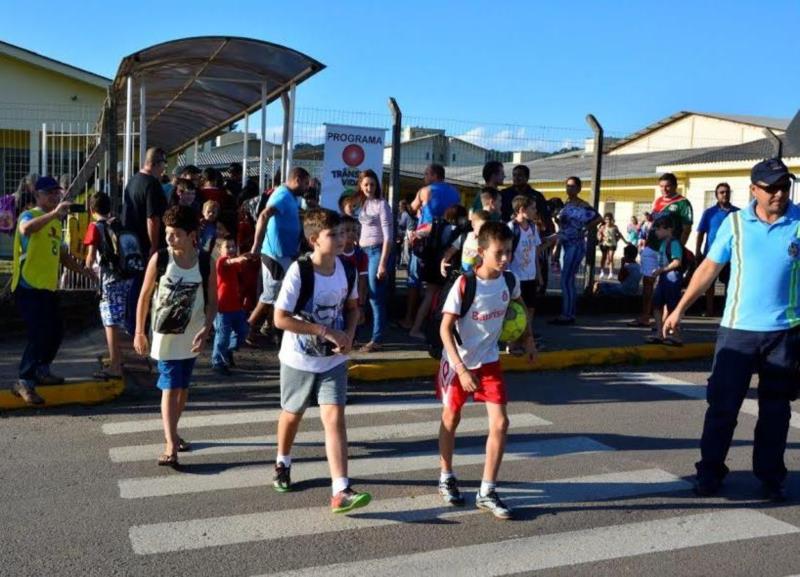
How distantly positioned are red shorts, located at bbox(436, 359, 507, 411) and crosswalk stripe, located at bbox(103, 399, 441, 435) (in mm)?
2262

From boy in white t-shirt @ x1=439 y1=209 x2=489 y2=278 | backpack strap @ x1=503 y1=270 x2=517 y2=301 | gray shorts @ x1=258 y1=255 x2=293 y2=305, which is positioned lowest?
gray shorts @ x1=258 y1=255 x2=293 y2=305

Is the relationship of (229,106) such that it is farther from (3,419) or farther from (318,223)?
(318,223)

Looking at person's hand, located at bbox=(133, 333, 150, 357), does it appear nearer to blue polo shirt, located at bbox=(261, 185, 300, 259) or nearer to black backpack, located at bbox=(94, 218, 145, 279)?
black backpack, located at bbox=(94, 218, 145, 279)

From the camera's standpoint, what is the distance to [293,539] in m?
4.55

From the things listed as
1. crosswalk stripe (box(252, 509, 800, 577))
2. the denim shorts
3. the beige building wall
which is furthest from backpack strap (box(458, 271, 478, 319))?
the beige building wall

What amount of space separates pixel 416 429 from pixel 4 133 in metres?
12.8

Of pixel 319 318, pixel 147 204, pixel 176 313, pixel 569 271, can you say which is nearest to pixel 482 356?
pixel 319 318

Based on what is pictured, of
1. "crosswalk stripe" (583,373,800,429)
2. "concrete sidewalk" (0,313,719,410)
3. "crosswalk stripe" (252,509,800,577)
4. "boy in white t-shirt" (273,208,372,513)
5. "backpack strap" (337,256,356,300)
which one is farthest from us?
"crosswalk stripe" (583,373,800,429)

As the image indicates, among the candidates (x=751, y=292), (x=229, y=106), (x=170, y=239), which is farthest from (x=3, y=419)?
(x=229, y=106)

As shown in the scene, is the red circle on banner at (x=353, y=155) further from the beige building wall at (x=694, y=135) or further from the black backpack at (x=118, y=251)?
the beige building wall at (x=694, y=135)

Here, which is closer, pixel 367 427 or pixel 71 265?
pixel 367 427

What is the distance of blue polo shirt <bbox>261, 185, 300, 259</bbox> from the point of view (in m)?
8.57

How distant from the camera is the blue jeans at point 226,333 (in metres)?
8.22

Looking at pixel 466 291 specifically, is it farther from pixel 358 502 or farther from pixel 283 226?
pixel 283 226
